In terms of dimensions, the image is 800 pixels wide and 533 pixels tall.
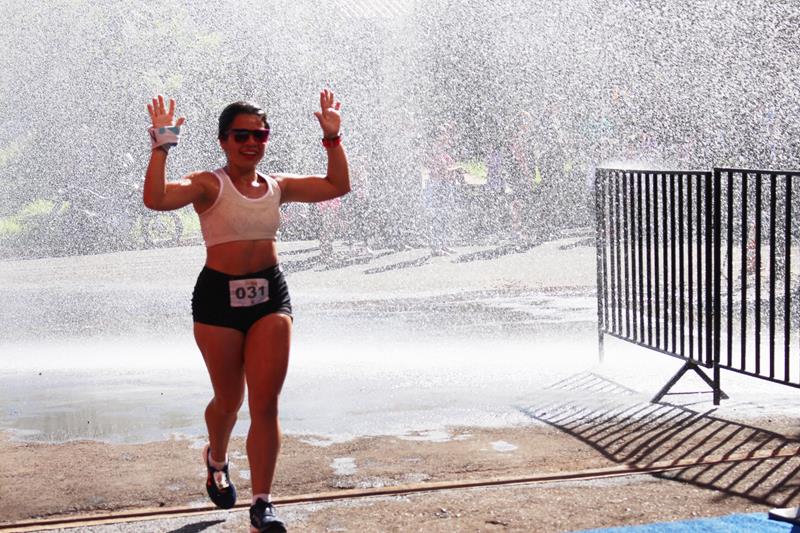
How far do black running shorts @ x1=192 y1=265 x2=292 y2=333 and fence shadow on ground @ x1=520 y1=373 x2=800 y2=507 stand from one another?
77.6 inches

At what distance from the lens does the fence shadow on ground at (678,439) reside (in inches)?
199

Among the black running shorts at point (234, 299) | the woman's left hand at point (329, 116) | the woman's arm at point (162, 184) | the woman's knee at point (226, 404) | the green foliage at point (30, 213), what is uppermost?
the woman's left hand at point (329, 116)

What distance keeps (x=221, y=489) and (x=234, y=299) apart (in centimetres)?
81

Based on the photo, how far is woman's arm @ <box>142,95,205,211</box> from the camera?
4301 millimetres

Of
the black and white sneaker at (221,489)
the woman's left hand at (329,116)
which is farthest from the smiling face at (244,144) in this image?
the black and white sneaker at (221,489)

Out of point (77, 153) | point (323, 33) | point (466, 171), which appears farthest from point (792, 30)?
point (77, 153)

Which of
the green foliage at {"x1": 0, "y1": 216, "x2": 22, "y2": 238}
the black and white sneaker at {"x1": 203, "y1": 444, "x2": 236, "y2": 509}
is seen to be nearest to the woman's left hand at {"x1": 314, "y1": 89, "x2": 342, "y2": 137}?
the black and white sneaker at {"x1": 203, "y1": 444, "x2": 236, "y2": 509}

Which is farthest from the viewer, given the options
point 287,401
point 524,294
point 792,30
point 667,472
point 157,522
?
point 792,30

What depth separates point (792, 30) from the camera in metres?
19.8

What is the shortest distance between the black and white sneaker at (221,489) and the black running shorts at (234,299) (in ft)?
2.09

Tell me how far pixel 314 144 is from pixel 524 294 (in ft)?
18.5

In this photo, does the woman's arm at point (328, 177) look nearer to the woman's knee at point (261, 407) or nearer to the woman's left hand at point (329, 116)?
the woman's left hand at point (329, 116)

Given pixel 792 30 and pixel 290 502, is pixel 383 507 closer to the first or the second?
pixel 290 502

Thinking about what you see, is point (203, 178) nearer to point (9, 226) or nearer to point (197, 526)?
point (197, 526)
